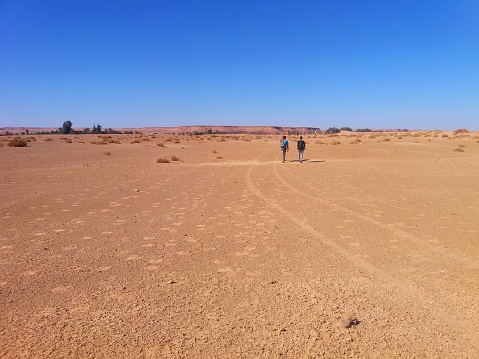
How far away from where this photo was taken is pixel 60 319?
500cm

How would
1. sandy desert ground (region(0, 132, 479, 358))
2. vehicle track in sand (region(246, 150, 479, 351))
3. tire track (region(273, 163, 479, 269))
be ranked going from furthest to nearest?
tire track (region(273, 163, 479, 269)), vehicle track in sand (region(246, 150, 479, 351)), sandy desert ground (region(0, 132, 479, 358))

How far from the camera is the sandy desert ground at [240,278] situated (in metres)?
4.44

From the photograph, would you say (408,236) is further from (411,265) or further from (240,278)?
(240,278)

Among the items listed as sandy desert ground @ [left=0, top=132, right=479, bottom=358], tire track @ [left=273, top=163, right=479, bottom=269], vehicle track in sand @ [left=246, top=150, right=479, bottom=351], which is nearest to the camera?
sandy desert ground @ [left=0, top=132, right=479, bottom=358]

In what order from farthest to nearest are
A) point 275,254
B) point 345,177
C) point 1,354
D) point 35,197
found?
point 345,177 < point 35,197 < point 275,254 < point 1,354

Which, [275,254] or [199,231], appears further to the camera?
[199,231]

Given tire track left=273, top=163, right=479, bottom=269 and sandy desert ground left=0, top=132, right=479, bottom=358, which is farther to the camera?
tire track left=273, top=163, right=479, bottom=269

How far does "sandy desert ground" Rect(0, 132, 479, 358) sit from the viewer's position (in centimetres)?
444

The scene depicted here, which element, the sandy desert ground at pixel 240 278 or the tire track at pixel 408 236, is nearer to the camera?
the sandy desert ground at pixel 240 278

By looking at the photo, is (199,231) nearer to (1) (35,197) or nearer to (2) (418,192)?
(1) (35,197)

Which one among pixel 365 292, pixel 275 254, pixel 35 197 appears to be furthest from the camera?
pixel 35 197

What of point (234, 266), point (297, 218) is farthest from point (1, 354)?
point (297, 218)

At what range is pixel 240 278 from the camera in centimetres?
632

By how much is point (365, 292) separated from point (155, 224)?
18.7ft
